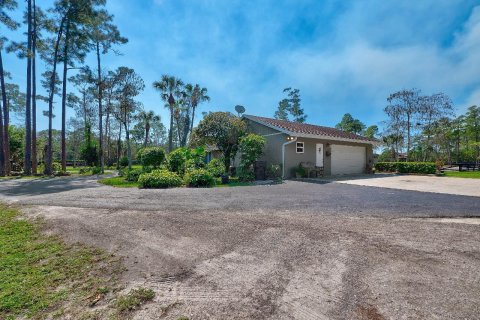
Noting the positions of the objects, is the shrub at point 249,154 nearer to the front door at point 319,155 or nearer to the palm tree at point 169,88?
the front door at point 319,155

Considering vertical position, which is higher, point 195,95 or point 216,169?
point 195,95

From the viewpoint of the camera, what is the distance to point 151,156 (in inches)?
530

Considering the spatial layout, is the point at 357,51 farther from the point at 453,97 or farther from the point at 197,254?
the point at 453,97

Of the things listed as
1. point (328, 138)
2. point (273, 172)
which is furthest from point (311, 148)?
point (273, 172)

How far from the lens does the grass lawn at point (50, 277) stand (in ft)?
6.48

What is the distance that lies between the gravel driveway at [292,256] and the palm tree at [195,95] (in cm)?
2723

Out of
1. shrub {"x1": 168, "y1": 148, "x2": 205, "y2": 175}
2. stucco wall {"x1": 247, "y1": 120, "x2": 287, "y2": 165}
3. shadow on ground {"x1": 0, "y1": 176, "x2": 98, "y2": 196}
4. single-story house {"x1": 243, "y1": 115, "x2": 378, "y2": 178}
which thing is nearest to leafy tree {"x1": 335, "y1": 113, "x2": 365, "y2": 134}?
single-story house {"x1": 243, "y1": 115, "x2": 378, "y2": 178}

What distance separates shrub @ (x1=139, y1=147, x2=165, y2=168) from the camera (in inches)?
528

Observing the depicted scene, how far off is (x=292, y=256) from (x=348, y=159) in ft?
51.8

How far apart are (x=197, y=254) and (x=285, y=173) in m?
10.9

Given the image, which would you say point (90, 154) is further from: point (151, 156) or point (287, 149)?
point (287, 149)

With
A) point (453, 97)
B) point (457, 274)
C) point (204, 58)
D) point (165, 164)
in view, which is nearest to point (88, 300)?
point (457, 274)

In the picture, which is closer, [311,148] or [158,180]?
[158,180]

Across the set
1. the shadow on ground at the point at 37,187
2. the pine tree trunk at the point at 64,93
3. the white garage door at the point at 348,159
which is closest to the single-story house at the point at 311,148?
the white garage door at the point at 348,159
